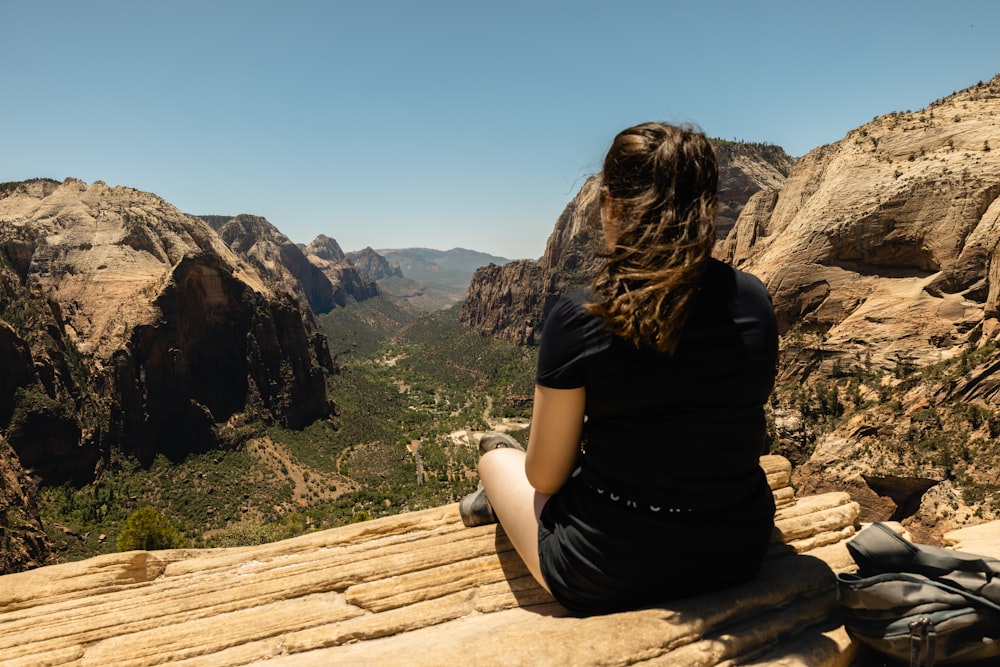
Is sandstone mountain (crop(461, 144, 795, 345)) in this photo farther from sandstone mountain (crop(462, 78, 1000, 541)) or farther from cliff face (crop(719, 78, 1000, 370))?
sandstone mountain (crop(462, 78, 1000, 541))

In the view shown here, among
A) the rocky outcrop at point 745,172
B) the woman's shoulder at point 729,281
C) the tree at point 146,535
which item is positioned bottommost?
the tree at point 146,535

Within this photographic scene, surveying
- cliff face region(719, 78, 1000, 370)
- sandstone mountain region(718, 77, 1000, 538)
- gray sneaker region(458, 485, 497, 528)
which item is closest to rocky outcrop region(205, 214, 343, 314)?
cliff face region(719, 78, 1000, 370)

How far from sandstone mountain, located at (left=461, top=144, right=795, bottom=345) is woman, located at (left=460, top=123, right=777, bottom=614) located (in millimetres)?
73876

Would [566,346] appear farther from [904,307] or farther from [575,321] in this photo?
[904,307]

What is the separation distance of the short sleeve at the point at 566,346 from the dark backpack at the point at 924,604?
5.68 ft

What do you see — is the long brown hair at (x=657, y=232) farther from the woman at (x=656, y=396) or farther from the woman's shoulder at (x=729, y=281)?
the woman's shoulder at (x=729, y=281)

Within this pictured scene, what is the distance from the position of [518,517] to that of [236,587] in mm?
2680

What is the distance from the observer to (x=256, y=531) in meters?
34.7

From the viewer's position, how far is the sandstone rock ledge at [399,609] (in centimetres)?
236

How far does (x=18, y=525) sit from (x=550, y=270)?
104m

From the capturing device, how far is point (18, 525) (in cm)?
1988

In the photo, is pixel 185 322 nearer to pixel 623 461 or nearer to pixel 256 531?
pixel 256 531

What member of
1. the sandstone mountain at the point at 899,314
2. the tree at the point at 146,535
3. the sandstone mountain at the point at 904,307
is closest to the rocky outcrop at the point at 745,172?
the sandstone mountain at the point at 899,314

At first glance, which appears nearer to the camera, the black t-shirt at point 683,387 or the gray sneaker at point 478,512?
the black t-shirt at point 683,387
